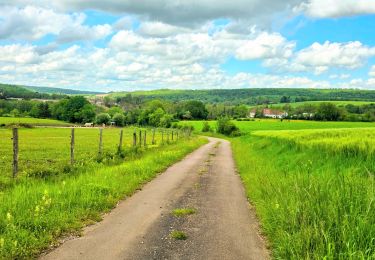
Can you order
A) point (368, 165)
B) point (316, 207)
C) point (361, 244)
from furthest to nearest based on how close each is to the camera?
1. point (368, 165)
2. point (316, 207)
3. point (361, 244)

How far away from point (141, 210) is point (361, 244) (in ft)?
19.6

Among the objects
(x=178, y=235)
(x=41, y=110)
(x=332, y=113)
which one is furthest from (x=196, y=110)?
(x=178, y=235)

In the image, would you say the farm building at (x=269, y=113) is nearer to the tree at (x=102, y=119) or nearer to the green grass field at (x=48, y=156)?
the tree at (x=102, y=119)

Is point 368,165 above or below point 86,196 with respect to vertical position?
above

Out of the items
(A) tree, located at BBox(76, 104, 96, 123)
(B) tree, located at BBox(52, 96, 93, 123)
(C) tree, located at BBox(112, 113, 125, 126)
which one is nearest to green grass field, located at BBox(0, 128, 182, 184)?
(C) tree, located at BBox(112, 113, 125, 126)

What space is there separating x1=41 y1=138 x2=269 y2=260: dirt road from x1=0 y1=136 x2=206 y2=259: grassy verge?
405mm

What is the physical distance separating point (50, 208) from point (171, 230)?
3.17 metres

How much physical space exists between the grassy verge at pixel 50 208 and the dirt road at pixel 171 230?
0.41 meters

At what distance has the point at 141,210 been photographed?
34.5ft

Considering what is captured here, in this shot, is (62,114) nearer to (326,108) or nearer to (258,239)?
(326,108)

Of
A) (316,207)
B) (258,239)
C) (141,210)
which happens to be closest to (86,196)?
(141,210)

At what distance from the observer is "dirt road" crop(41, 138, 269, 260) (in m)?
7.14

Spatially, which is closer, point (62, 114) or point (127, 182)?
point (127, 182)

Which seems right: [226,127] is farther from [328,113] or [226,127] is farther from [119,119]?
[119,119]
